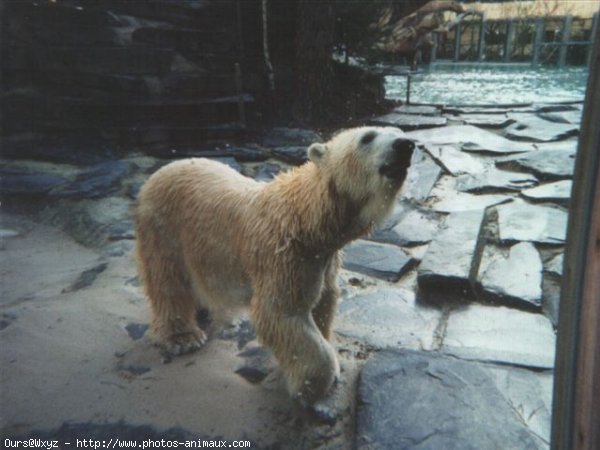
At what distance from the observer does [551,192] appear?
4.62 metres

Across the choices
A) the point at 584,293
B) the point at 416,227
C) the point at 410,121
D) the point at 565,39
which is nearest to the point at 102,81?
the point at 410,121

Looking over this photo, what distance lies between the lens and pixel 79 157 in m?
5.50

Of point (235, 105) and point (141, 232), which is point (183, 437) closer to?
point (141, 232)

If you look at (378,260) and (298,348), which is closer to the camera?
(298,348)

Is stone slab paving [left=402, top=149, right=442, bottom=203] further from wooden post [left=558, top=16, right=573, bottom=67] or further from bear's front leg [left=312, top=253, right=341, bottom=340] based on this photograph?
wooden post [left=558, top=16, right=573, bottom=67]

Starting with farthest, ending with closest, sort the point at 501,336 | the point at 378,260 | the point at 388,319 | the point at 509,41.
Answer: the point at 509,41 < the point at 378,260 < the point at 388,319 < the point at 501,336

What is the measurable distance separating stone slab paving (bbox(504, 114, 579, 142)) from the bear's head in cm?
531

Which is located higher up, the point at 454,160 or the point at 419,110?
the point at 419,110

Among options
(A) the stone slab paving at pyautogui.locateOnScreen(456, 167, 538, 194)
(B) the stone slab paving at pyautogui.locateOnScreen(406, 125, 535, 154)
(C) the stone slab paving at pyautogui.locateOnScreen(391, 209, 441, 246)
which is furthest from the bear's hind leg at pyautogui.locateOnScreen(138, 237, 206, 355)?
(B) the stone slab paving at pyautogui.locateOnScreen(406, 125, 535, 154)

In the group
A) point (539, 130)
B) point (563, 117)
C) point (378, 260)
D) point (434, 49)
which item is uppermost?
point (434, 49)

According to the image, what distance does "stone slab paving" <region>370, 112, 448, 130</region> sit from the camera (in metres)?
6.95

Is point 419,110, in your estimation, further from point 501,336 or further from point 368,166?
point 368,166

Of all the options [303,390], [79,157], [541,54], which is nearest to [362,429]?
[303,390]

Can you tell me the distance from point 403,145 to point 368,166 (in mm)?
150
